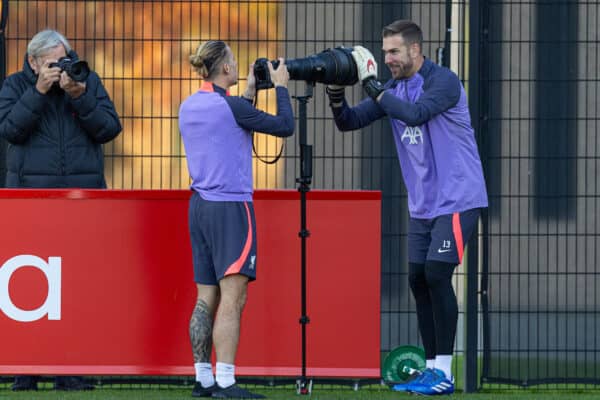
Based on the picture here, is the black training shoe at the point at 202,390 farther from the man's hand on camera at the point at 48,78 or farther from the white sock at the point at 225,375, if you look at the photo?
the man's hand on camera at the point at 48,78

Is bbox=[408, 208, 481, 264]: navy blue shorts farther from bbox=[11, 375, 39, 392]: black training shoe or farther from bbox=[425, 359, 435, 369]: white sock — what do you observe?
bbox=[11, 375, 39, 392]: black training shoe

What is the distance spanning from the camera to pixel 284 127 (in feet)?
23.8

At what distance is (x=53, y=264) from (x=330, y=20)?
8.45 ft

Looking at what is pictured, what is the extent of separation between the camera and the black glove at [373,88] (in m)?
7.36

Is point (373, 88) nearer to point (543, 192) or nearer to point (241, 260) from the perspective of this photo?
point (241, 260)

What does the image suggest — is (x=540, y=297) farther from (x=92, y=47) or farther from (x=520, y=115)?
(x=92, y=47)

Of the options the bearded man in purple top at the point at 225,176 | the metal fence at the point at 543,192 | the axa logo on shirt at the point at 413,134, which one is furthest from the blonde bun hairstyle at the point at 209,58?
the metal fence at the point at 543,192

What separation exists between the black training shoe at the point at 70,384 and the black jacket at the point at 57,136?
114 centimetres

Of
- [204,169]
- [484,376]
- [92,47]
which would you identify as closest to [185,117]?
[204,169]

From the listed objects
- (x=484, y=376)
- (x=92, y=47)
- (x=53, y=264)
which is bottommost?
(x=484, y=376)

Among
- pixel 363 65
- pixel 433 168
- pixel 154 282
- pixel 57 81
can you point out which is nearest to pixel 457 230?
pixel 433 168

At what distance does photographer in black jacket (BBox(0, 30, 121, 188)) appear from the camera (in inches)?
311

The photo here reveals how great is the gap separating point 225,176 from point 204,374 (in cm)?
108

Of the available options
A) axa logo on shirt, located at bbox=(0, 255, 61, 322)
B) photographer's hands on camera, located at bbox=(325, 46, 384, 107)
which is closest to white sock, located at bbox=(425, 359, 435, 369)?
photographer's hands on camera, located at bbox=(325, 46, 384, 107)
